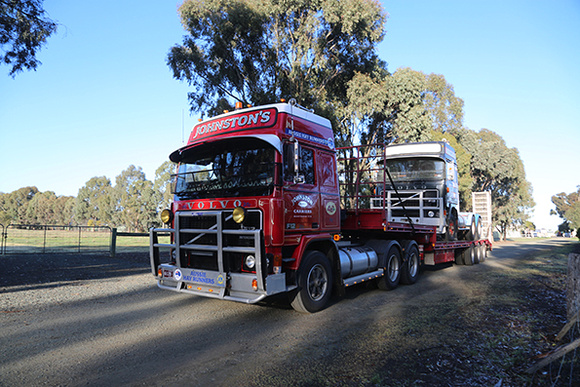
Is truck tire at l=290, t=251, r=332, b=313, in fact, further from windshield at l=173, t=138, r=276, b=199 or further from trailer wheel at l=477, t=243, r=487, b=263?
trailer wheel at l=477, t=243, r=487, b=263

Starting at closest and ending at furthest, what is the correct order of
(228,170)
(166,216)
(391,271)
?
1. (228,170)
2. (166,216)
3. (391,271)

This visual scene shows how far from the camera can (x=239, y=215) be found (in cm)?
546

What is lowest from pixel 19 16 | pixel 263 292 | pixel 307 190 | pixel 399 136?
pixel 263 292

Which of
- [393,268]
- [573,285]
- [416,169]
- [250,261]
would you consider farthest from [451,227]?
[250,261]

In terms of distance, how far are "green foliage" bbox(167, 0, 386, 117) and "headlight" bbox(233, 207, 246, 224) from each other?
1451 cm

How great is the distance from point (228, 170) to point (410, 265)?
576 cm

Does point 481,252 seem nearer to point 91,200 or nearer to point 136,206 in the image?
point 136,206

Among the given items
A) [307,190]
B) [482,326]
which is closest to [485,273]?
[482,326]

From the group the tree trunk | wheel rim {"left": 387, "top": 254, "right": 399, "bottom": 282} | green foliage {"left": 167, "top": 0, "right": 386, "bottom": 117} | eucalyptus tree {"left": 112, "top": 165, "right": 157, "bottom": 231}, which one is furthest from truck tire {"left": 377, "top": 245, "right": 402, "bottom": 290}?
eucalyptus tree {"left": 112, "top": 165, "right": 157, "bottom": 231}

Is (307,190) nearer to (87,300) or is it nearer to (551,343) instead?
(551,343)

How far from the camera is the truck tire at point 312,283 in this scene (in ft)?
20.3

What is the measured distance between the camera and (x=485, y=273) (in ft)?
37.7

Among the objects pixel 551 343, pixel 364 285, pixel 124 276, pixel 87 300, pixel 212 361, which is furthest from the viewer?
pixel 124 276

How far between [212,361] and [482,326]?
13.3ft
